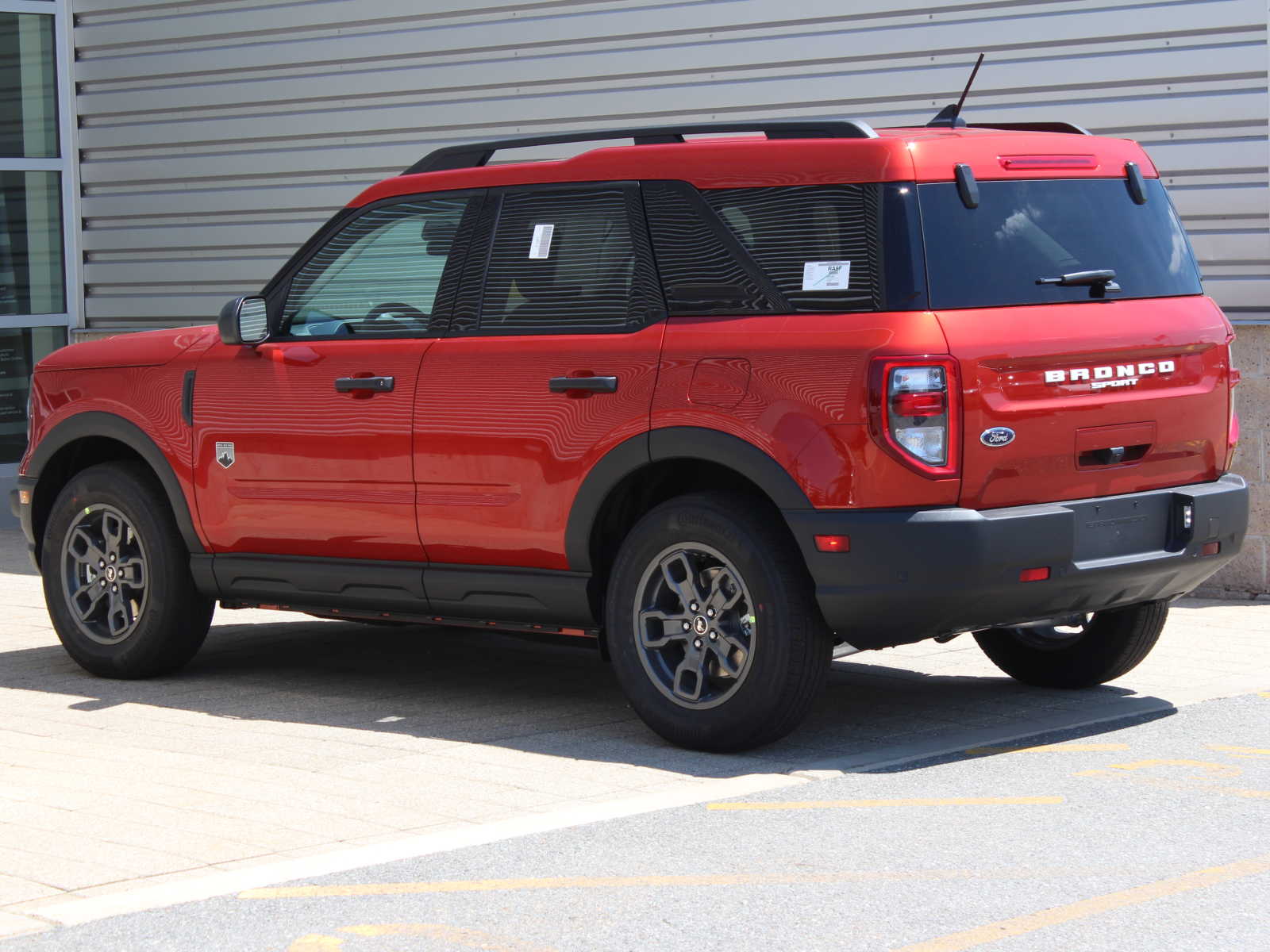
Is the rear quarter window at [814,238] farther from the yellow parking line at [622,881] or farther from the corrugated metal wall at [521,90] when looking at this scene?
the corrugated metal wall at [521,90]

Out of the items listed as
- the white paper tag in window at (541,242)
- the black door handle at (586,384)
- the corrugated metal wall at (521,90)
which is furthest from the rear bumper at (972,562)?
the corrugated metal wall at (521,90)

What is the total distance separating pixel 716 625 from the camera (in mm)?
6199

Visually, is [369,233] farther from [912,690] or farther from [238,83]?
[238,83]

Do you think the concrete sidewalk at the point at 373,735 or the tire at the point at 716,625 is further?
the tire at the point at 716,625

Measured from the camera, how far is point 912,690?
24.6 ft

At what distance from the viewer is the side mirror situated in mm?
7270

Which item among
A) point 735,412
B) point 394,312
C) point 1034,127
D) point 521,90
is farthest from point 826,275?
point 521,90

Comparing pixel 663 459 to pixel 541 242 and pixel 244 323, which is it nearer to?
pixel 541 242

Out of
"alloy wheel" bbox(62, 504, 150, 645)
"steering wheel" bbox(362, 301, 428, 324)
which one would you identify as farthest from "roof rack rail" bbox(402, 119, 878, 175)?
"alloy wheel" bbox(62, 504, 150, 645)

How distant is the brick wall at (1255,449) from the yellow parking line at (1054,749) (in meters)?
3.86

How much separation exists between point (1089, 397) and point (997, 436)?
416mm

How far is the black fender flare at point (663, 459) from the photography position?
600 cm

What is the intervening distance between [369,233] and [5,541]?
6881 mm

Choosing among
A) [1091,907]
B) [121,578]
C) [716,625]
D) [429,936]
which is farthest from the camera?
[121,578]
